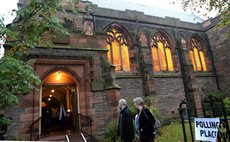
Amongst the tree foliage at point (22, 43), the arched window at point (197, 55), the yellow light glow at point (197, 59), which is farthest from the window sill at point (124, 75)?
the tree foliage at point (22, 43)

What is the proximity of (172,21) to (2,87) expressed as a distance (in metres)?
17.9

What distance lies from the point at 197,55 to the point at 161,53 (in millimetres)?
5005

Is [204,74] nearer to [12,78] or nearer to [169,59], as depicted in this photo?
[169,59]

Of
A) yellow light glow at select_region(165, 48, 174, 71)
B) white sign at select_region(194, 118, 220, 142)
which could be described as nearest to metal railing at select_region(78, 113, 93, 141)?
white sign at select_region(194, 118, 220, 142)

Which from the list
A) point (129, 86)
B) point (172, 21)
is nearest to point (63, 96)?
point (129, 86)

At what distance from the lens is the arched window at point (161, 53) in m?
17.5

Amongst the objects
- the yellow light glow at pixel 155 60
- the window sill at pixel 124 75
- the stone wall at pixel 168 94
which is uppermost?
the yellow light glow at pixel 155 60

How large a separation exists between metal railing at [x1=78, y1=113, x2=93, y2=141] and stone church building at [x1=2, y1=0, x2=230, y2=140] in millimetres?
164

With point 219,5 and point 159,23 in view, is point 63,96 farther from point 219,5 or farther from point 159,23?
point 219,5

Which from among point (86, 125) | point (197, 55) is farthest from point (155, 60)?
point (86, 125)

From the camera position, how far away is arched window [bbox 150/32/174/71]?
688 inches

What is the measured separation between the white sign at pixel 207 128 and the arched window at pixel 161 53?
12646mm

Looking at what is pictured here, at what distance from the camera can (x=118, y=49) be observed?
52.9 feet

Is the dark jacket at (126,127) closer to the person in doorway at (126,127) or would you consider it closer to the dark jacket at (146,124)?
the person in doorway at (126,127)
